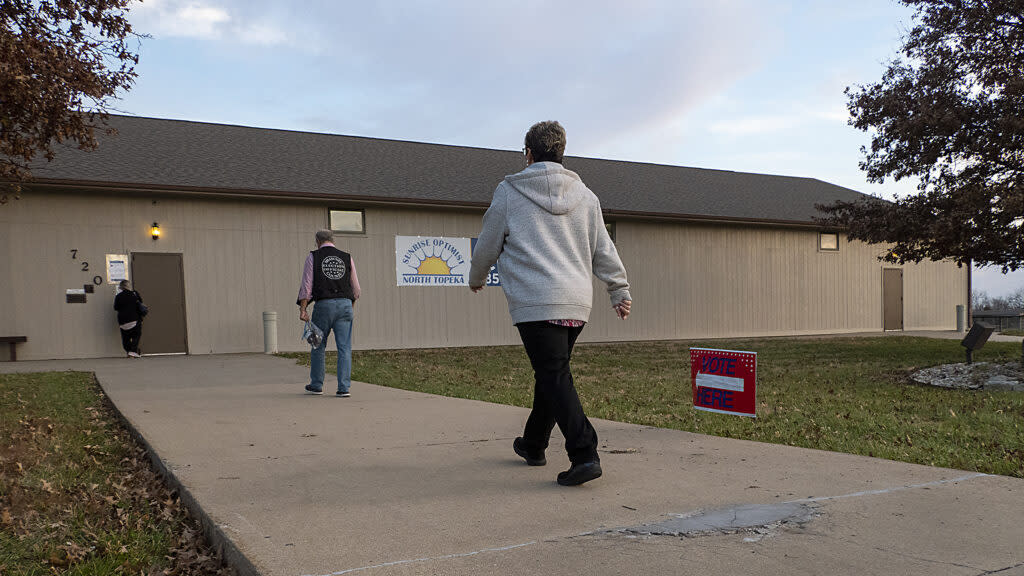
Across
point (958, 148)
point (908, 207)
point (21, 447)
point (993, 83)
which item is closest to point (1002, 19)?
point (993, 83)

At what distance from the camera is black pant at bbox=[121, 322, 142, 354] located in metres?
15.4

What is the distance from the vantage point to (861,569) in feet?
8.45

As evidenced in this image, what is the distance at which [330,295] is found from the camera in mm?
7750

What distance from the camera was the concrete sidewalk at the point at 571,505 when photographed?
8.77 feet

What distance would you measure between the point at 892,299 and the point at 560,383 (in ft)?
81.0

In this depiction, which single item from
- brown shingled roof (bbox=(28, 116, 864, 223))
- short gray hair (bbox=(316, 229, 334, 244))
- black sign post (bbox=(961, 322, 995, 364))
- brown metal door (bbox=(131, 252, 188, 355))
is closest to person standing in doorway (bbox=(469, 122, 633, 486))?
short gray hair (bbox=(316, 229, 334, 244))

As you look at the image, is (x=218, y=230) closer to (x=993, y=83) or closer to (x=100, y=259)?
(x=100, y=259)

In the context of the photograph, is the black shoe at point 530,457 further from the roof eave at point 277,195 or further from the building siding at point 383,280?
the building siding at point 383,280

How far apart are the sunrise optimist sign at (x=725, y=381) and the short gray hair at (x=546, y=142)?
2.71 meters

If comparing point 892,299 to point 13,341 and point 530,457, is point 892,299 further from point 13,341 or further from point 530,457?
point 530,457

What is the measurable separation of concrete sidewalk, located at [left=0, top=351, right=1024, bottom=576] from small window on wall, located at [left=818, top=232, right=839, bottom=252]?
2066cm

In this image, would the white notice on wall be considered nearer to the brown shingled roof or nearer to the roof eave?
the roof eave

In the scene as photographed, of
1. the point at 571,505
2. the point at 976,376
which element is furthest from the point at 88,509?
the point at 976,376

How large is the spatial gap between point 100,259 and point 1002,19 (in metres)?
16.5
